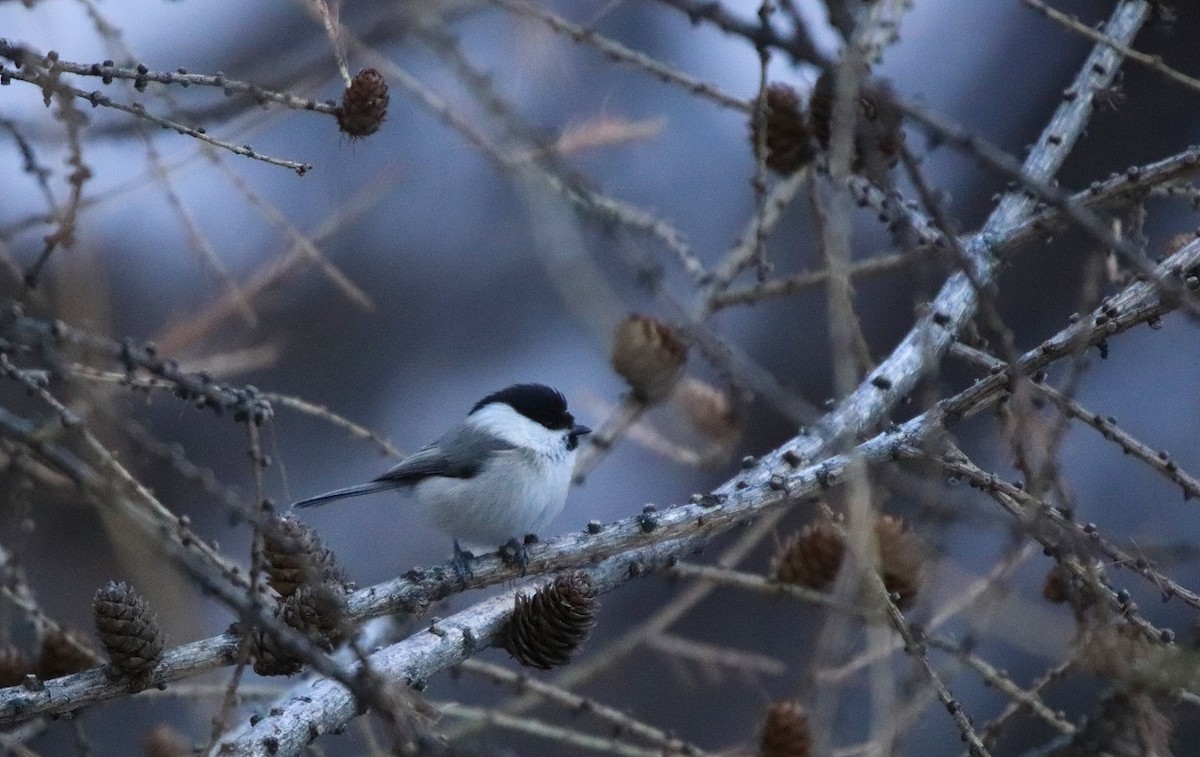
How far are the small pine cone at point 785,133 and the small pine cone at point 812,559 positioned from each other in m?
1.17

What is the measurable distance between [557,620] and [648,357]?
4.75 ft

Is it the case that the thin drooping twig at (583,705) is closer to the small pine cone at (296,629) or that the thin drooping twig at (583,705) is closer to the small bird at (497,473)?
the small bird at (497,473)

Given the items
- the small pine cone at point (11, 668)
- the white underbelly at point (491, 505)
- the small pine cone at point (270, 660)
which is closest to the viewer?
the small pine cone at point (270, 660)

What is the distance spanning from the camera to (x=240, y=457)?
755 cm

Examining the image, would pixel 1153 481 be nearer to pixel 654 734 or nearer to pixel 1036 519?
pixel 654 734

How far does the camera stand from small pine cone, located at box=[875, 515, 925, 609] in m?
3.12

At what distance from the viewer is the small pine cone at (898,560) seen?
3117 mm

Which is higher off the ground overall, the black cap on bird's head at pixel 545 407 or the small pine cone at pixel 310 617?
the black cap on bird's head at pixel 545 407

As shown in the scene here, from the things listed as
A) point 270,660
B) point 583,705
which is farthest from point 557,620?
point 270,660

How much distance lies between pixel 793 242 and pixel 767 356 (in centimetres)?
79

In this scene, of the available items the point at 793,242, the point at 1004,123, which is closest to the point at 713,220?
the point at 793,242

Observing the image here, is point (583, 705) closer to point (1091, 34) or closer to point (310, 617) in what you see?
point (310, 617)

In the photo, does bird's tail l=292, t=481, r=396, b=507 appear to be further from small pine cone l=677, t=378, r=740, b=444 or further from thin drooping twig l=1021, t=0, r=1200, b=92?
thin drooping twig l=1021, t=0, r=1200, b=92

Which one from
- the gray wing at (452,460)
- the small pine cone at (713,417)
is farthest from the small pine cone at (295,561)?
the small pine cone at (713,417)
